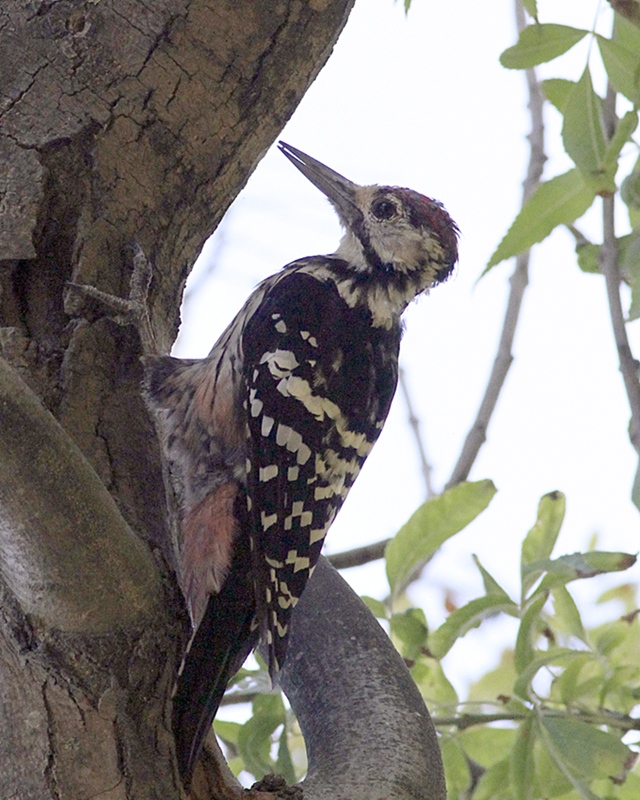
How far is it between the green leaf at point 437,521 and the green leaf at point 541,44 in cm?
94

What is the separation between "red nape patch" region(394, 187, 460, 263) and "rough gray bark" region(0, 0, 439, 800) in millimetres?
786

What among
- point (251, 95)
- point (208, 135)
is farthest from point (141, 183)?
point (251, 95)

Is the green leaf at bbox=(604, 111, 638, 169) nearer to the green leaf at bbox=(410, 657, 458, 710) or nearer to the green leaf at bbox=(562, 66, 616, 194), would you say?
the green leaf at bbox=(562, 66, 616, 194)

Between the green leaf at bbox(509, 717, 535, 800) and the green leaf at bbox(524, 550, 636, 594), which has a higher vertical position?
the green leaf at bbox(524, 550, 636, 594)

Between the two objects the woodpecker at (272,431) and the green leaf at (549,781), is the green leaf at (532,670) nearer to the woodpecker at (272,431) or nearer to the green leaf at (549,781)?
the green leaf at (549,781)

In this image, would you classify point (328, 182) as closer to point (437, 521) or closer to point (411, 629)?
point (437, 521)

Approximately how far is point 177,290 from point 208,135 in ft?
1.24

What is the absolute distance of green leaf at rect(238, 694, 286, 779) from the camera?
7.36 ft

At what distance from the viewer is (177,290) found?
7.75 feet

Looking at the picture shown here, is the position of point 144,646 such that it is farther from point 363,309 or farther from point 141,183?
point 363,309

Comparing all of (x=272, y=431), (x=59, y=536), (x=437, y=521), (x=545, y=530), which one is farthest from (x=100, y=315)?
(x=545, y=530)

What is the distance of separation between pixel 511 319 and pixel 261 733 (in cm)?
179

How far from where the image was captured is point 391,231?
9.91ft

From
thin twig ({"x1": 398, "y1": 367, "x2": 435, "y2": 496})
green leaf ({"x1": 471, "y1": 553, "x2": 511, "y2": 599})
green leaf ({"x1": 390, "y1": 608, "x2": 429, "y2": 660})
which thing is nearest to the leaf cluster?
green leaf ({"x1": 471, "y1": 553, "x2": 511, "y2": 599})
